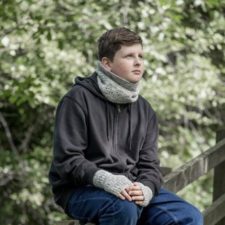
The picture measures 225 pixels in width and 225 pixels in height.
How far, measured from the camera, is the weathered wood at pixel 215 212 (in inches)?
144

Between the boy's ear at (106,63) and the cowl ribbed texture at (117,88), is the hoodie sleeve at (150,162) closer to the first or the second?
the cowl ribbed texture at (117,88)

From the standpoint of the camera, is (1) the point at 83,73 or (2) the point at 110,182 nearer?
(2) the point at 110,182

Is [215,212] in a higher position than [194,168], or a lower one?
lower

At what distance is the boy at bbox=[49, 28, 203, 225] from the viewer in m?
2.78

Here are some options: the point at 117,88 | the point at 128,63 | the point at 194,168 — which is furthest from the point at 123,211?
the point at 194,168

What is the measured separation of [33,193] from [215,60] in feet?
9.21

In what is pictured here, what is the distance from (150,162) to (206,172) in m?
0.85

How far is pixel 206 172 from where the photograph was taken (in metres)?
3.83

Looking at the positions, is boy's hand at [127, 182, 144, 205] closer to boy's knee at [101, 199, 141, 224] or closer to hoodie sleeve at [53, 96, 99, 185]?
boy's knee at [101, 199, 141, 224]

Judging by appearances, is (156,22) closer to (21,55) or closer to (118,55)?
(21,55)

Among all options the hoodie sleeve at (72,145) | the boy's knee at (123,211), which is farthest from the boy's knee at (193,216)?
the hoodie sleeve at (72,145)

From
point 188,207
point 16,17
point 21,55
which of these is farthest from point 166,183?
point 21,55

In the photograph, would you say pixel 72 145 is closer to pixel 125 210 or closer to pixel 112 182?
pixel 112 182

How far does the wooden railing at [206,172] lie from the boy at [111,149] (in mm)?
433
